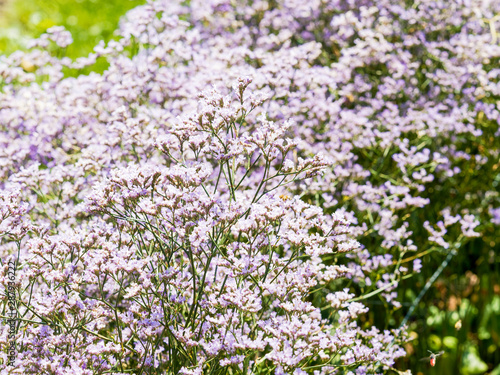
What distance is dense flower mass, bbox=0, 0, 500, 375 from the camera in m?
2.21

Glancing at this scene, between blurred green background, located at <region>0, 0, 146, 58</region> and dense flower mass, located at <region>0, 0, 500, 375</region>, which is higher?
blurred green background, located at <region>0, 0, 146, 58</region>

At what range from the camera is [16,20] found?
31.0ft

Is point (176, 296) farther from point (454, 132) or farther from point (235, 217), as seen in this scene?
point (454, 132)

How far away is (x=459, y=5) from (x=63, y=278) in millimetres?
4358

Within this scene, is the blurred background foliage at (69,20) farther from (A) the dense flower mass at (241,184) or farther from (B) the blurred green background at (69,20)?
(A) the dense flower mass at (241,184)

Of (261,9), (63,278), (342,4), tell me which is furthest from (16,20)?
(63,278)

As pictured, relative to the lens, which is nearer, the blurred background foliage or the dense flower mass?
the dense flower mass

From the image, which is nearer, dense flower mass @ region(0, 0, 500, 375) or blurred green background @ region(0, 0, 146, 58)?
dense flower mass @ region(0, 0, 500, 375)

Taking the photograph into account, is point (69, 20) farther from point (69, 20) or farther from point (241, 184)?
point (241, 184)

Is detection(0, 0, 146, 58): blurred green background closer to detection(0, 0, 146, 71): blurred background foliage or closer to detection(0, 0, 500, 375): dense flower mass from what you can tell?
detection(0, 0, 146, 71): blurred background foliage

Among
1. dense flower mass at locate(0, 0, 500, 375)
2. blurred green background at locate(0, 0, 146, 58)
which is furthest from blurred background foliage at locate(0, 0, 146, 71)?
dense flower mass at locate(0, 0, 500, 375)

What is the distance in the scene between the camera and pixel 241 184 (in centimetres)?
325

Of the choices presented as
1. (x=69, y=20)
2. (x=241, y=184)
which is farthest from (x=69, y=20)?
(x=241, y=184)

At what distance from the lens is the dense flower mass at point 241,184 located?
221 centimetres
